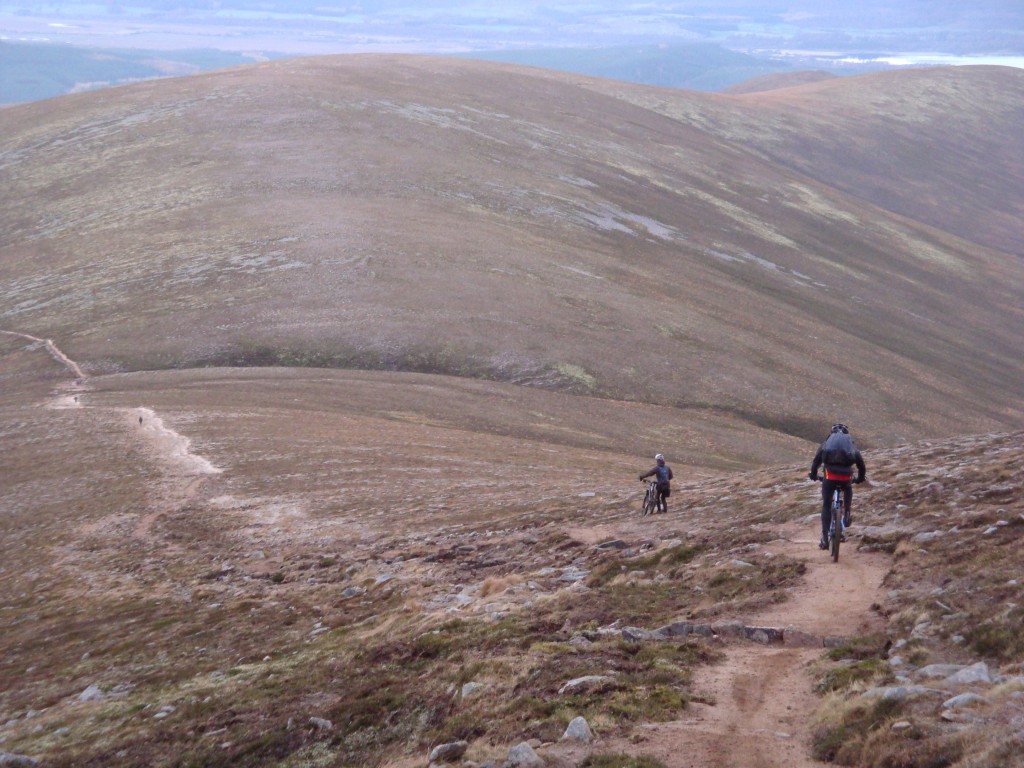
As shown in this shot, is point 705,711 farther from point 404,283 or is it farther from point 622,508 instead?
point 404,283

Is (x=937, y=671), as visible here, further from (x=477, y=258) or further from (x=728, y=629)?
(x=477, y=258)

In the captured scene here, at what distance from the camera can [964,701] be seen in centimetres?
1206

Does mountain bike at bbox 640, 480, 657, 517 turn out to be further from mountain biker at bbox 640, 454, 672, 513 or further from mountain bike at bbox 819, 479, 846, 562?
mountain bike at bbox 819, 479, 846, 562

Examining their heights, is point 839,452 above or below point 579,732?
above

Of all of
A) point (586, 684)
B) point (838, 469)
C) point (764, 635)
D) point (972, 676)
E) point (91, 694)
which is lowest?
point (91, 694)

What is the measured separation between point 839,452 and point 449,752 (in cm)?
1092

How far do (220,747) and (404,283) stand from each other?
2701 inches

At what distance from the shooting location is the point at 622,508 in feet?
99.2

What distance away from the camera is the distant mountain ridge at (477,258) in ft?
243

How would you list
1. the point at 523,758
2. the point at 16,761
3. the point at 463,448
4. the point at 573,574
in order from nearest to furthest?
the point at 523,758 < the point at 16,761 < the point at 573,574 < the point at 463,448

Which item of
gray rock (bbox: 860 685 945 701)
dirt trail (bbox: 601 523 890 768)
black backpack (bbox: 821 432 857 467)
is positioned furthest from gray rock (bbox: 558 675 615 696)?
black backpack (bbox: 821 432 857 467)

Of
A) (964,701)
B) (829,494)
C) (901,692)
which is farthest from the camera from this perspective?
(829,494)

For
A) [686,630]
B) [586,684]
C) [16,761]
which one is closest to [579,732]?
[586,684]

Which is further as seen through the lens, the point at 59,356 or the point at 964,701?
the point at 59,356
